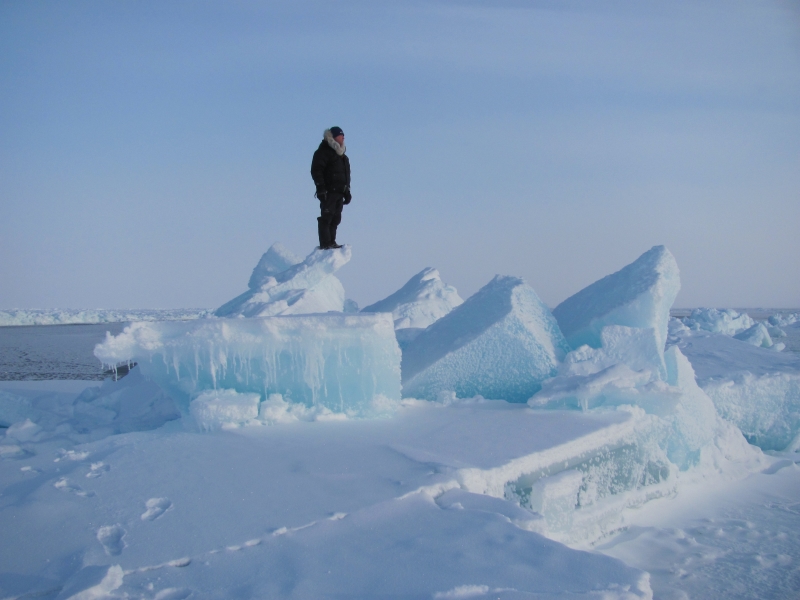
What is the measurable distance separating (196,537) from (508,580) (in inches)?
42.1

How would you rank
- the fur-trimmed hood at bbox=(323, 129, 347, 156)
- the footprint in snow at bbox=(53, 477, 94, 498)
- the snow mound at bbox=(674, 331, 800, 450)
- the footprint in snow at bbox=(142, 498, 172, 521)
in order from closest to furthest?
the footprint in snow at bbox=(142, 498, 172, 521) → the footprint in snow at bbox=(53, 477, 94, 498) → the snow mound at bbox=(674, 331, 800, 450) → the fur-trimmed hood at bbox=(323, 129, 347, 156)

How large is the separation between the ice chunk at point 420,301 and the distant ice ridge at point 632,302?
8.42ft

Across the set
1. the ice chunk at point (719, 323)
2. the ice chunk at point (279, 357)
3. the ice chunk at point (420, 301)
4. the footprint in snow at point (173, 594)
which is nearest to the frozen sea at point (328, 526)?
the footprint in snow at point (173, 594)

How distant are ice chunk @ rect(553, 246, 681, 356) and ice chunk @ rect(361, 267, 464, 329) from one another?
2.57 m

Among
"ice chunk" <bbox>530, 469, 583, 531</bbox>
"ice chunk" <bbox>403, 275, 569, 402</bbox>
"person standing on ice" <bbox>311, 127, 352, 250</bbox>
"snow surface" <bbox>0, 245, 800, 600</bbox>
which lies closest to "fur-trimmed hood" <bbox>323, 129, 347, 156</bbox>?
"person standing on ice" <bbox>311, 127, 352, 250</bbox>

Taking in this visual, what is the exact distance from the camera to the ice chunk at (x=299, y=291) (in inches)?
221

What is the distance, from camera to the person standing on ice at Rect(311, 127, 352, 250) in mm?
5488

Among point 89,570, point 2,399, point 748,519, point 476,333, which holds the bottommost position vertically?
point 748,519

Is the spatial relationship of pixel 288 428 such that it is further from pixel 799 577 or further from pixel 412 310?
pixel 412 310

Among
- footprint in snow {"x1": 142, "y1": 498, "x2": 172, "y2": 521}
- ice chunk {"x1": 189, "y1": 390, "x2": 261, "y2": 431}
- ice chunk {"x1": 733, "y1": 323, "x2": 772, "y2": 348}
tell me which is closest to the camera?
footprint in snow {"x1": 142, "y1": 498, "x2": 172, "y2": 521}

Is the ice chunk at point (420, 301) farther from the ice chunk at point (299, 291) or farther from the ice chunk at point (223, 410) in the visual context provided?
the ice chunk at point (223, 410)

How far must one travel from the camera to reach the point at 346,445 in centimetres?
301

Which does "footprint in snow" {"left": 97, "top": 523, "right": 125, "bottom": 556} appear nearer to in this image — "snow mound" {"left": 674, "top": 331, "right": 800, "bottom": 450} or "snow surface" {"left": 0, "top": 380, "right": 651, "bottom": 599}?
"snow surface" {"left": 0, "top": 380, "right": 651, "bottom": 599}

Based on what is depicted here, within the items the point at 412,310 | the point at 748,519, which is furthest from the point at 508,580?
the point at 412,310
